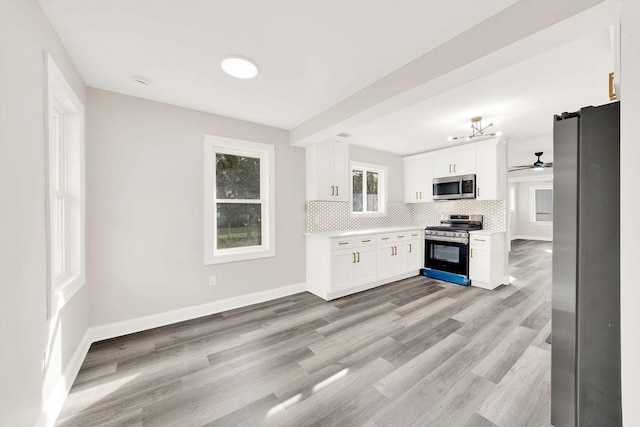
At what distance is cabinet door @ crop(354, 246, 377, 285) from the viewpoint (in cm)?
388

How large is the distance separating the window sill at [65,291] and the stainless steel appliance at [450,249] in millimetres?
Result: 4952

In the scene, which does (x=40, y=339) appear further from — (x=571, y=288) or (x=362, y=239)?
(x=362, y=239)

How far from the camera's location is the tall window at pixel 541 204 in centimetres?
912

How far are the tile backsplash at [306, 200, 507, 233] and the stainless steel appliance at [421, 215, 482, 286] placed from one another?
20cm

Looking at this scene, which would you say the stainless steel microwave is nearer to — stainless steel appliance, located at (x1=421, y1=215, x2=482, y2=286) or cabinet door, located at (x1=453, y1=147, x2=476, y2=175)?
cabinet door, located at (x1=453, y1=147, x2=476, y2=175)

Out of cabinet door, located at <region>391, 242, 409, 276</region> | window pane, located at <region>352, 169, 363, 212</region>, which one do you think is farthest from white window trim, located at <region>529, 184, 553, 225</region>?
window pane, located at <region>352, 169, 363, 212</region>

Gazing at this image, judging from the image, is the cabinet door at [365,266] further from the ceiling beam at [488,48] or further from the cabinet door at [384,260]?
the ceiling beam at [488,48]

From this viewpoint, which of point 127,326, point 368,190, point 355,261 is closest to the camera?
point 127,326

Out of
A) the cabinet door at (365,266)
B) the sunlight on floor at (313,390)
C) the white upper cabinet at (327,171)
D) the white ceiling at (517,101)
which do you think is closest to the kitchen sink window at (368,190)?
the white ceiling at (517,101)

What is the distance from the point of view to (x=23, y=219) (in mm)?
1304

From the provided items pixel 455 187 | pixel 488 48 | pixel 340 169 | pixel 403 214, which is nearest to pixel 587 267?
pixel 488 48

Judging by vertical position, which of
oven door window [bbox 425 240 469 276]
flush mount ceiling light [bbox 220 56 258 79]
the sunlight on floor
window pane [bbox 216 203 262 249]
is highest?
flush mount ceiling light [bbox 220 56 258 79]

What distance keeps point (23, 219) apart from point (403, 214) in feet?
18.1

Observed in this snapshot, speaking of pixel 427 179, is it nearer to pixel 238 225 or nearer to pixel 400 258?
pixel 400 258
